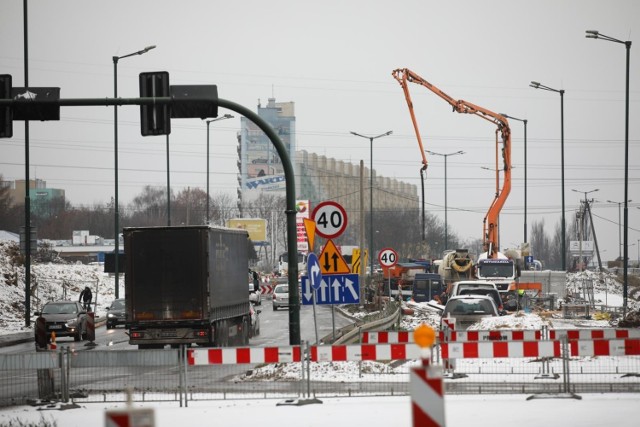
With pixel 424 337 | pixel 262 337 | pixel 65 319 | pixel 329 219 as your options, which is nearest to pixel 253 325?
pixel 262 337

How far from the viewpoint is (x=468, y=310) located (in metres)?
34.2

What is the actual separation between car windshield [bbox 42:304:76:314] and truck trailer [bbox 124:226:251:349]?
37.1ft

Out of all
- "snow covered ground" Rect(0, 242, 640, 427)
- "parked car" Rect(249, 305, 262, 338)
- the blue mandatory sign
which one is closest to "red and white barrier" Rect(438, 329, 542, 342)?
the blue mandatory sign

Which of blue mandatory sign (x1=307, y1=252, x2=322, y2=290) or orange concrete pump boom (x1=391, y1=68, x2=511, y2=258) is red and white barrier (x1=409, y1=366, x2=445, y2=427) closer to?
blue mandatory sign (x1=307, y1=252, x2=322, y2=290)

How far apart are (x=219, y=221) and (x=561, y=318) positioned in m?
132

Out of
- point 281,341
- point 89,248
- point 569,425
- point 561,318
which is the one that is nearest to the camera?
point 569,425

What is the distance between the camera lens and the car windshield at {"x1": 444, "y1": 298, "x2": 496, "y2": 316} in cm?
3428

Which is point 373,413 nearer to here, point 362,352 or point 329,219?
point 362,352

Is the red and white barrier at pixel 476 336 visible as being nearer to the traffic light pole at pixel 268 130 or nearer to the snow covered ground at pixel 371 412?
the traffic light pole at pixel 268 130

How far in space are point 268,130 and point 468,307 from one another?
13.9 metres

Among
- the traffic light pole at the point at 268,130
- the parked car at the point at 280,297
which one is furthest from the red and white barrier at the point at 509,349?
the parked car at the point at 280,297

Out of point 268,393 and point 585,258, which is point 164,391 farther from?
point 585,258

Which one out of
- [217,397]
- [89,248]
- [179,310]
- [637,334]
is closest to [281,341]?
[179,310]

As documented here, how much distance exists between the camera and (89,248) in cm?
17225
